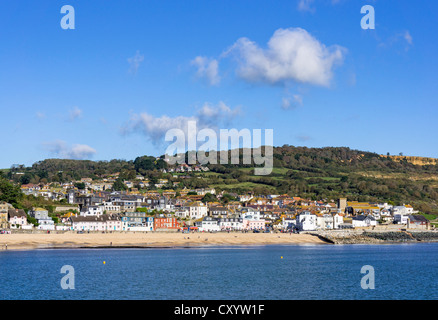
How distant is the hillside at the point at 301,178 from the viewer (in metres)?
148

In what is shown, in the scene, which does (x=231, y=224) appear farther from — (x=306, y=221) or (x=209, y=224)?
(x=306, y=221)

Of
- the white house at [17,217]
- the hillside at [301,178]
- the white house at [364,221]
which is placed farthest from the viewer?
the hillside at [301,178]

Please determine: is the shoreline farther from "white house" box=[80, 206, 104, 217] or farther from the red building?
"white house" box=[80, 206, 104, 217]

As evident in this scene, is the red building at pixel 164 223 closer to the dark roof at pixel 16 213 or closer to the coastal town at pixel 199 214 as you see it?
the coastal town at pixel 199 214

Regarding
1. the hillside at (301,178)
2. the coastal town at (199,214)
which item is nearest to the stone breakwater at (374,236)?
the coastal town at (199,214)

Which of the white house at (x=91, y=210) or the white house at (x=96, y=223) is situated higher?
the white house at (x=91, y=210)

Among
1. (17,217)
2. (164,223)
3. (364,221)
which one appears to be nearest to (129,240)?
(17,217)

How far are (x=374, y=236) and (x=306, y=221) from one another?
1418 centimetres

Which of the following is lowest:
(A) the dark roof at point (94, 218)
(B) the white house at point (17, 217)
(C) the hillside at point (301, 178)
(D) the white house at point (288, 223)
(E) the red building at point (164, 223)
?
(D) the white house at point (288, 223)

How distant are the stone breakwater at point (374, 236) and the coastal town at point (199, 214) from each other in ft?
23.5

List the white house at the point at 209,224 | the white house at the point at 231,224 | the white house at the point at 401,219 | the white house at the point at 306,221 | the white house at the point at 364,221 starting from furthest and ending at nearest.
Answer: the white house at the point at 401,219 → the white house at the point at 364,221 → the white house at the point at 231,224 → the white house at the point at 306,221 → the white house at the point at 209,224

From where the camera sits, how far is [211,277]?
121 ft

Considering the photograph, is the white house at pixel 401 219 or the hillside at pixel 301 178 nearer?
the white house at pixel 401 219

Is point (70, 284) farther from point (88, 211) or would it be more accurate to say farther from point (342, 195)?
point (342, 195)
